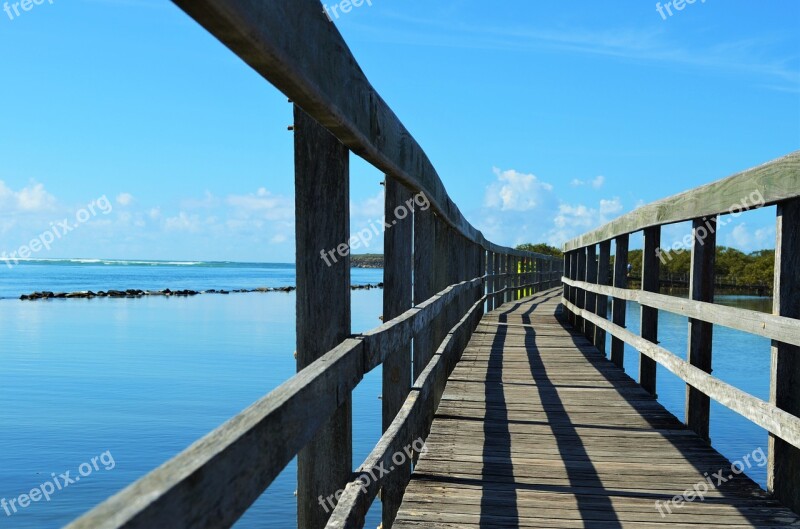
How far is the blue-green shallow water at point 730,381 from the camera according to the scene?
7.38m

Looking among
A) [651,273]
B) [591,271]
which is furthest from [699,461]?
[591,271]

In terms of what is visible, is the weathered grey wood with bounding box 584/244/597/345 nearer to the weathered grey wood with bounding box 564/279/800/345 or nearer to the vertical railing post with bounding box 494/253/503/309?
the weathered grey wood with bounding box 564/279/800/345

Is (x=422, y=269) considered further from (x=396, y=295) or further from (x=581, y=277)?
(x=581, y=277)

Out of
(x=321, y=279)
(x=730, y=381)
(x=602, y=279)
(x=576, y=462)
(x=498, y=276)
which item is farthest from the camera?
(x=498, y=276)

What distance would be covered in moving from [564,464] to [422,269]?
59.0 inches

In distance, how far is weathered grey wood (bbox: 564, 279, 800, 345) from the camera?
2.79 m

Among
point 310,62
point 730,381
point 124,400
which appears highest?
point 310,62

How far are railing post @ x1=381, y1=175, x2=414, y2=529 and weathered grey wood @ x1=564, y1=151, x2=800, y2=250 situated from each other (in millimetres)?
1463

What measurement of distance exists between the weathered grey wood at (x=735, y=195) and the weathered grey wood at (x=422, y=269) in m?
1.42

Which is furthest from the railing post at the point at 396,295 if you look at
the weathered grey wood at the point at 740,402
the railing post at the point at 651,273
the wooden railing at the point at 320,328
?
the railing post at the point at 651,273

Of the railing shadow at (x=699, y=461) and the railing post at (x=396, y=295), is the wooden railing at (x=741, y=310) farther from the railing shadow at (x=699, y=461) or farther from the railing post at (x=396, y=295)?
the railing post at (x=396, y=295)

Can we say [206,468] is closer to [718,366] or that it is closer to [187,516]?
[187,516]

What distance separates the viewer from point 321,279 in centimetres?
231

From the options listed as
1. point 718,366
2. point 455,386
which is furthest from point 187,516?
point 718,366
